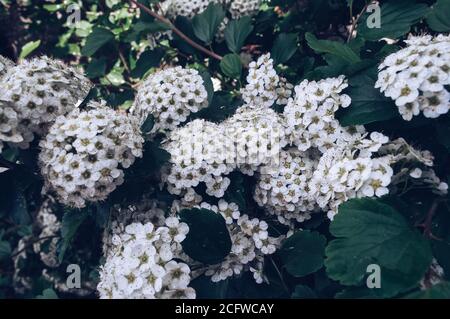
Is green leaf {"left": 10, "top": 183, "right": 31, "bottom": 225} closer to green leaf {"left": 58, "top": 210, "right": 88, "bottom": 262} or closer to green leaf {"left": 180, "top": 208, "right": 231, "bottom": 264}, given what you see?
green leaf {"left": 58, "top": 210, "right": 88, "bottom": 262}

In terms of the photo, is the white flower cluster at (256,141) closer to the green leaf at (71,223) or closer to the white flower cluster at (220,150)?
the white flower cluster at (220,150)

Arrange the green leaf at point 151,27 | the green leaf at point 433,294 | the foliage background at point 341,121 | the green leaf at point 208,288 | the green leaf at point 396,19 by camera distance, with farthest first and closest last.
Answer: the green leaf at point 151,27, the green leaf at point 396,19, the green leaf at point 208,288, the foliage background at point 341,121, the green leaf at point 433,294

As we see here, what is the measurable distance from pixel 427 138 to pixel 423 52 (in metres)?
0.30

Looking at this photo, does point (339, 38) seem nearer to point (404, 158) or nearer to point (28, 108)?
point (404, 158)

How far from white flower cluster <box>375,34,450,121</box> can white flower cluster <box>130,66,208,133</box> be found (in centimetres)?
65

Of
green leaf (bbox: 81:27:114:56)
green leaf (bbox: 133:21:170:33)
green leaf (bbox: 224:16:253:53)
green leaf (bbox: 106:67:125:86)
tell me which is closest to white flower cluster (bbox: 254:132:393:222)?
green leaf (bbox: 224:16:253:53)

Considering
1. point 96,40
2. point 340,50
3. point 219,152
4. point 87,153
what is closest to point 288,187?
point 219,152

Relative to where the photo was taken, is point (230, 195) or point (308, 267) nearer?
point (308, 267)

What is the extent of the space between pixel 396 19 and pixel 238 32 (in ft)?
2.09

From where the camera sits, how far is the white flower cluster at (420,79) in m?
1.18

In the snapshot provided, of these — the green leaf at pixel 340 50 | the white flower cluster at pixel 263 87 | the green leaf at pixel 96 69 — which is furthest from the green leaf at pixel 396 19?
the green leaf at pixel 96 69

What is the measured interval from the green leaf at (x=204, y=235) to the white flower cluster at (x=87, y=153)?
242 mm

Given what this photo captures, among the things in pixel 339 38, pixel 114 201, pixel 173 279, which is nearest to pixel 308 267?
pixel 173 279

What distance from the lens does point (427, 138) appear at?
4.68ft
